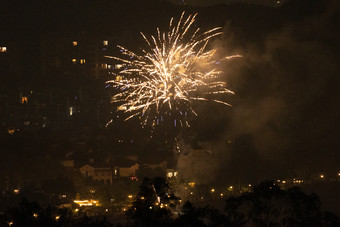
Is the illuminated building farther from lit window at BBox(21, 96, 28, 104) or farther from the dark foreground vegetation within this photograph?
the dark foreground vegetation

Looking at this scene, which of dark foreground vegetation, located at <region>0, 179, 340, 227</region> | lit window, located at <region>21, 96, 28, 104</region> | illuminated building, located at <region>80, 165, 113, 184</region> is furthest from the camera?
lit window, located at <region>21, 96, 28, 104</region>

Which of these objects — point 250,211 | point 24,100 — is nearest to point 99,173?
point 24,100

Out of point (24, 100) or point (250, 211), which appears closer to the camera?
point (250, 211)

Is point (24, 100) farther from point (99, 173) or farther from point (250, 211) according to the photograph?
point (250, 211)

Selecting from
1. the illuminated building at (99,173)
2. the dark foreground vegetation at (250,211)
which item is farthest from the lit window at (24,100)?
the dark foreground vegetation at (250,211)

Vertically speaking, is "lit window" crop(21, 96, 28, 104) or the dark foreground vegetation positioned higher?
"lit window" crop(21, 96, 28, 104)

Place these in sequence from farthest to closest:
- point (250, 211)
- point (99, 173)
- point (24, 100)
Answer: point (24, 100) < point (99, 173) < point (250, 211)

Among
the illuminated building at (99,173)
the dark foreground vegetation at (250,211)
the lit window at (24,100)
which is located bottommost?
the dark foreground vegetation at (250,211)

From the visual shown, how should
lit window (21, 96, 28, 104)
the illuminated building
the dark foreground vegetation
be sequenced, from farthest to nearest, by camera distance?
lit window (21, 96, 28, 104)
the illuminated building
the dark foreground vegetation

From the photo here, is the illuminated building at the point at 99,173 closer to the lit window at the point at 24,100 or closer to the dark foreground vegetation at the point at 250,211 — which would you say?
the lit window at the point at 24,100

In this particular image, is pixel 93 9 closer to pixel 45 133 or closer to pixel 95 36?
pixel 95 36

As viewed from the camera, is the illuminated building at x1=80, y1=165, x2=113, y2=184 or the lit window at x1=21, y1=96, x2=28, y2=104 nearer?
the illuminated building at x1=80, y1=165, x2=113, y2=184

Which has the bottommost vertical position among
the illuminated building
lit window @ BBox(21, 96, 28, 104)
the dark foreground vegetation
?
the dark foreground vegetation

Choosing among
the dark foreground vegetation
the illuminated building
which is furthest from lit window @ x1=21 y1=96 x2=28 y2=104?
the dark foreground vegetation
